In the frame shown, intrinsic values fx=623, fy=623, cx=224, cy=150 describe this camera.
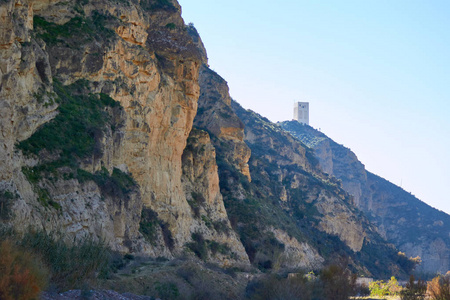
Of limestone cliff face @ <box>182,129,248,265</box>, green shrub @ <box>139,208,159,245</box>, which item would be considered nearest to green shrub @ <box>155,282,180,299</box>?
green shrub @ <box>139,208,159,245</box>

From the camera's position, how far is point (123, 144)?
39000 millimetres

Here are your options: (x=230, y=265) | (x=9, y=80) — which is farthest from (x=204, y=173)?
(x=9, y=80)

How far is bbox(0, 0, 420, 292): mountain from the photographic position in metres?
27.9

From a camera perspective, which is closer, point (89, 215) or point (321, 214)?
point (89, 215)

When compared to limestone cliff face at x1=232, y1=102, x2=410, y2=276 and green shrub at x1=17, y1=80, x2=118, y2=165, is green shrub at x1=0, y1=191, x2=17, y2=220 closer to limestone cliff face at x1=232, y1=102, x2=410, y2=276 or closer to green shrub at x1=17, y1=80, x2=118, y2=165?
green shrub at x1=17, y1=80, x2=118, y2=165

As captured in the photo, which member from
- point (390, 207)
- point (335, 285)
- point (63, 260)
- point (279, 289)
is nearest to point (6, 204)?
point (63, 260)

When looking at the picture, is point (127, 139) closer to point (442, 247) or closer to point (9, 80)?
point (9, 80)

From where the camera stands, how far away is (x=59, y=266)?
21.5m

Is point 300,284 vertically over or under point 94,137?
under

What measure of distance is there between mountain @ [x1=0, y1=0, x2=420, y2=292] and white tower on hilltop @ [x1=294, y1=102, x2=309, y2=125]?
101 metres

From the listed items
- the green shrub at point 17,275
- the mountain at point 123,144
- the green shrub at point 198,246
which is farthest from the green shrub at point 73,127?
the green shrub at point 198,246

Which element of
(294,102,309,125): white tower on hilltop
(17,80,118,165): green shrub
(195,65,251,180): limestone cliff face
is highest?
(294,102,309,125): white tower on hilltop

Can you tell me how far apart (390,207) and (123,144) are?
115540mm

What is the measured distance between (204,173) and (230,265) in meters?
8.76
